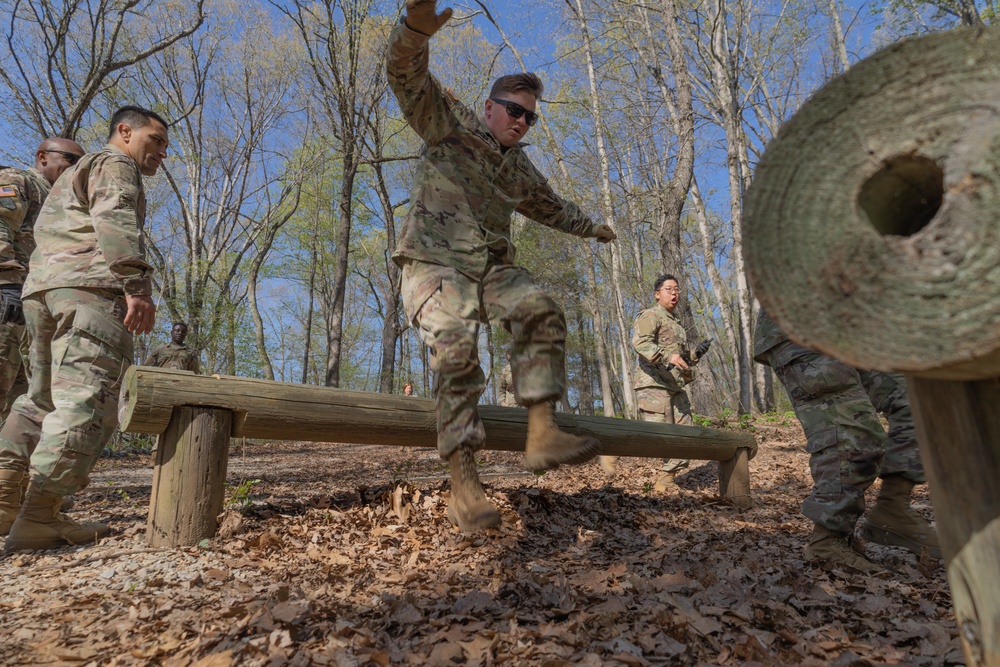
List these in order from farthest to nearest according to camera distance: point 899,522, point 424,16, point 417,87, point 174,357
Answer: point 174,357
point 899,522
point 417,87
point 424,16

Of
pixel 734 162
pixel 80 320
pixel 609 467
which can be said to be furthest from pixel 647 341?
pixel 734 162

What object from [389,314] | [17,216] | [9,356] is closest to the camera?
[9,356]

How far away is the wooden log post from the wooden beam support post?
9.61ft

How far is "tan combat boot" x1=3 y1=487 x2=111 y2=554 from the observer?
3262 millimetres

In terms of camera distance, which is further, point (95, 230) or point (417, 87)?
point (95, 230)

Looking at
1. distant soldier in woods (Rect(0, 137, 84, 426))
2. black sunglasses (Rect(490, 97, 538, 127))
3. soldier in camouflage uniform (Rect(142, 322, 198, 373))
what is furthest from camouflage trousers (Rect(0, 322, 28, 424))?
soldier in camouflage uniform (Rect(142, 322, 198, 373))

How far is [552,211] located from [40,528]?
3498 mm

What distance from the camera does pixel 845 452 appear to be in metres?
3.13

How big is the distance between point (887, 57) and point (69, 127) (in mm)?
9551


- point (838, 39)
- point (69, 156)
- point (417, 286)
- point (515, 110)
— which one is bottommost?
point (417, 286)

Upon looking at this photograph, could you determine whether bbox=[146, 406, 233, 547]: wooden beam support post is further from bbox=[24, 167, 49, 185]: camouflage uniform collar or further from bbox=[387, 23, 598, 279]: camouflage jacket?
bbox=[24, 167, 49, 185]: camouflage uniform collar

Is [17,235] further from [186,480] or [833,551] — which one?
[833,551]

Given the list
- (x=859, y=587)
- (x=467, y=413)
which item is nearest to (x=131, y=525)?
(x=467, y=413)

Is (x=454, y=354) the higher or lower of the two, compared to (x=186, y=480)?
higher
